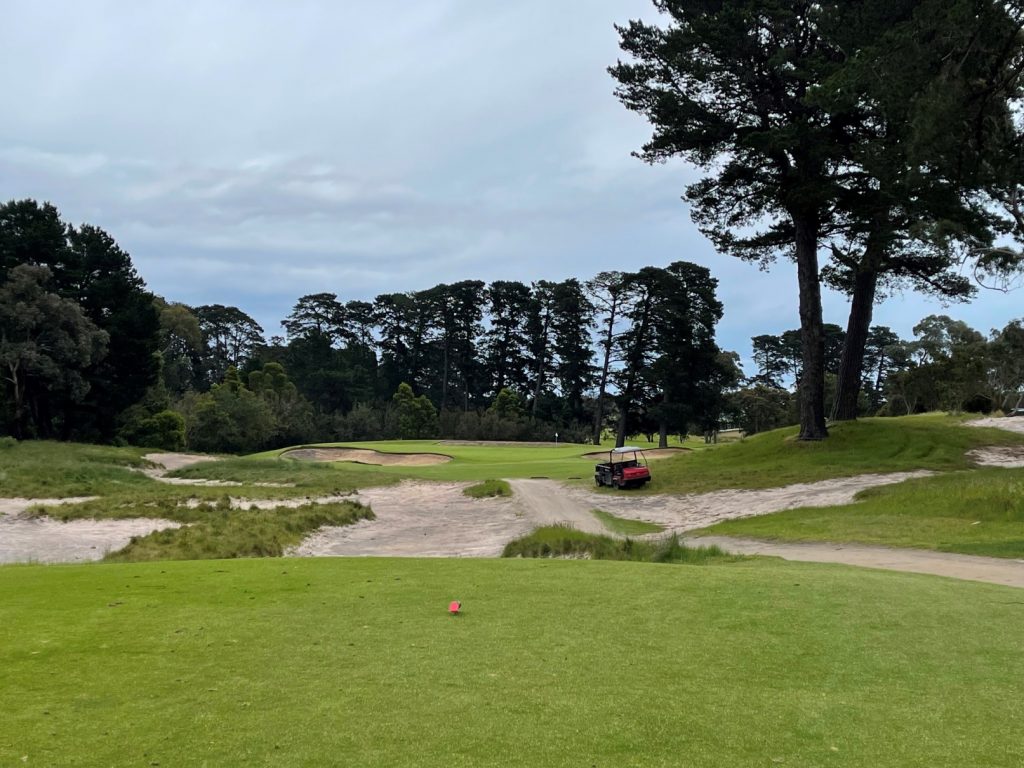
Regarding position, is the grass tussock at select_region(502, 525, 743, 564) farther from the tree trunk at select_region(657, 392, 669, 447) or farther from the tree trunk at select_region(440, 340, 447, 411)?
the tree trunk at select_region(440, 340, 447, 411)

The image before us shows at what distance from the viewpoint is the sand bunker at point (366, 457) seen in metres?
49.4

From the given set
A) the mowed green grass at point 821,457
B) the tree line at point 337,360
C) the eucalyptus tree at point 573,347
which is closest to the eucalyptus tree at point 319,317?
the tree line at point 337,360

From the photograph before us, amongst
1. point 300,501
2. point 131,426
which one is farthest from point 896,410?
point 131,426

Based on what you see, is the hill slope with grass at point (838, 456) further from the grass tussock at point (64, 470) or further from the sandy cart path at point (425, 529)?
A: the grass tussock at point (64, 470)

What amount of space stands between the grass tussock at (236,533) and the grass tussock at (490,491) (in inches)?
213

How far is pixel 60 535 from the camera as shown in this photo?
15.3 metres

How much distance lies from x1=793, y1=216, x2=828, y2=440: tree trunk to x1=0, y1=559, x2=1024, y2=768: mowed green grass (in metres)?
21.6

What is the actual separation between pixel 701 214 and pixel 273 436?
51.4 meters

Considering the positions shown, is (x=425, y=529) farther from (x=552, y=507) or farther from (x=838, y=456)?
(x=838, y=456)

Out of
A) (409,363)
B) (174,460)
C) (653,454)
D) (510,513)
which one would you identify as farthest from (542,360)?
(510,513)

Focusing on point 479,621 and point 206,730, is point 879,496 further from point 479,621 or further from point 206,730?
point 206,730

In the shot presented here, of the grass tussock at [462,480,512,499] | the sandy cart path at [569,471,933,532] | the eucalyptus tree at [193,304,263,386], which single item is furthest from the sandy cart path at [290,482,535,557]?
the eucalyptus tree at [193,304,263,386]

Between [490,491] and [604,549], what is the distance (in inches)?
539

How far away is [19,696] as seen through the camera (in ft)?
13.0
